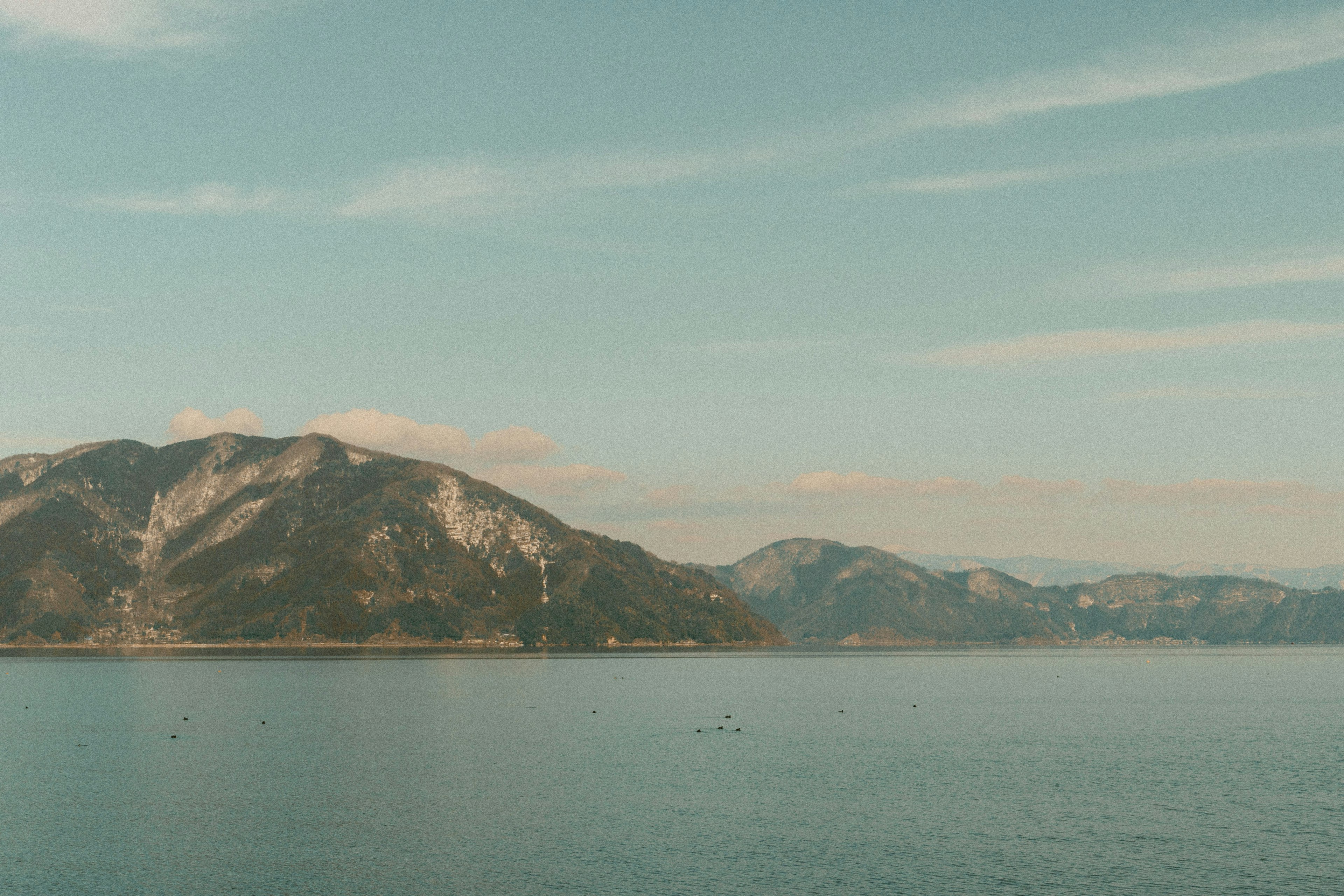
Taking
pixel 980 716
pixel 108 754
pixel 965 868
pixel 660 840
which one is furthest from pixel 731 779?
pixel 980 716

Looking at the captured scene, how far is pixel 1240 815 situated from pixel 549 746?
233 ft

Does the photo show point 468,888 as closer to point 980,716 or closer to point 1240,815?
point 1240,815

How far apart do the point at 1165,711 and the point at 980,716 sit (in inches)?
1376

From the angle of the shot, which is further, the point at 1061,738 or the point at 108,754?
the point at 1061,738

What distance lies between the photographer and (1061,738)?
136m

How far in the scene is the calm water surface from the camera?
62.2m

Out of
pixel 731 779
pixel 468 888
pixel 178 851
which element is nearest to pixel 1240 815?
pixel 731 779

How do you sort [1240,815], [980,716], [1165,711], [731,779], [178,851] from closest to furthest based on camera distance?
[178,851]
[1240,815]
[731,779]
[980,716]
[1165,711]

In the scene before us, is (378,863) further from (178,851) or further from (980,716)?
(980,716)

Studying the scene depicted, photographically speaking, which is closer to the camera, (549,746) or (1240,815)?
(1240,815)

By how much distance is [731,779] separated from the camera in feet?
323

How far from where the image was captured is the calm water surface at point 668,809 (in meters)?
62.2

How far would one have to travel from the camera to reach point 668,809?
3295 inches

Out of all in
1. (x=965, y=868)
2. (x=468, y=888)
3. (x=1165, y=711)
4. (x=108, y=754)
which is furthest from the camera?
(x=1165, y=711)
